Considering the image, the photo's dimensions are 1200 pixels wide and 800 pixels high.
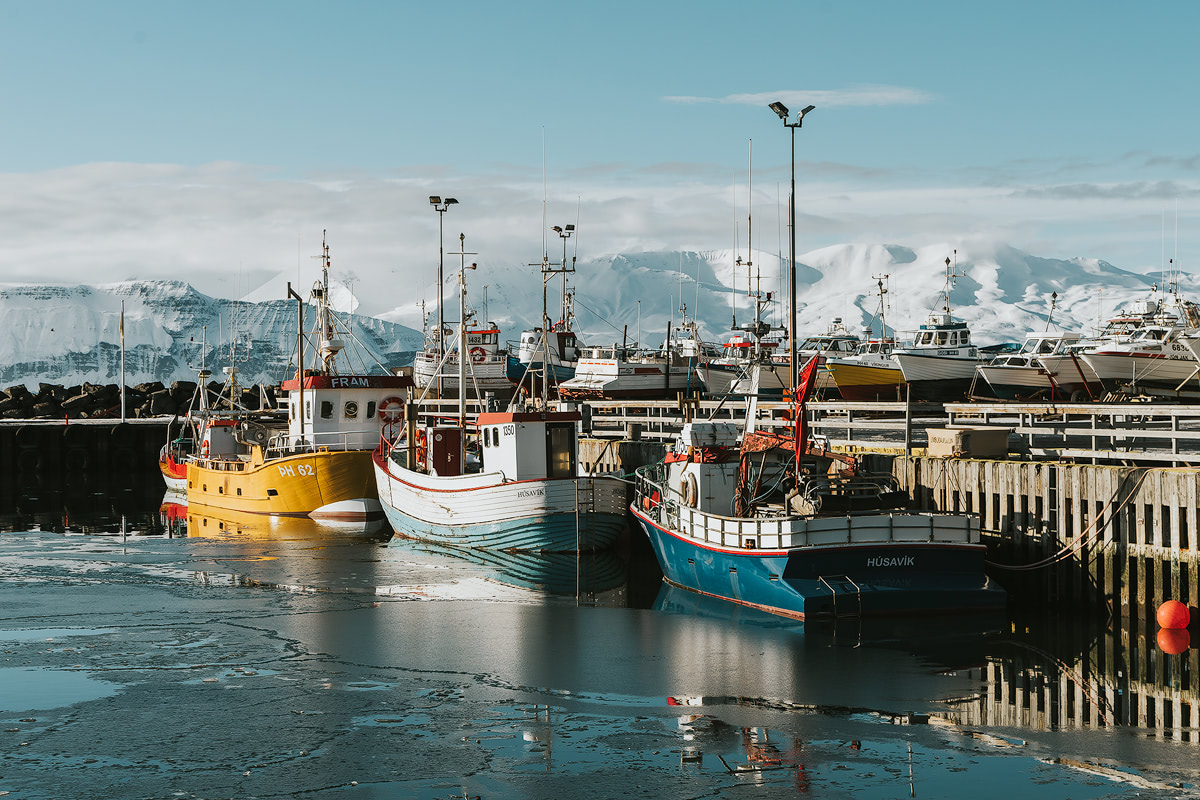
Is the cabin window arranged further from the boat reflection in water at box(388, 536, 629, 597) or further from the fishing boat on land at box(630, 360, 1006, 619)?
the fishing boat on land at box(630, 360, 1006, 619)

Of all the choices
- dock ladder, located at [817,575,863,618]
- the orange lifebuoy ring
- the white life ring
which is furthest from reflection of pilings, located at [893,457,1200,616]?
the orange lifebuoy ring

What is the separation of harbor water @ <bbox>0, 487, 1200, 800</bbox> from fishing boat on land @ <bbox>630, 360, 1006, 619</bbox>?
53 cm

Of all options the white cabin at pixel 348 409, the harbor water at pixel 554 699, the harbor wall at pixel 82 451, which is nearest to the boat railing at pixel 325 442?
the white cabin at pixel 348 409

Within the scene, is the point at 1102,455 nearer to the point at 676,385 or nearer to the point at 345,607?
the point at 345,607

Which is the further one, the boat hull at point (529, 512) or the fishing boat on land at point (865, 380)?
the fishing boat on land at point (865, 380)

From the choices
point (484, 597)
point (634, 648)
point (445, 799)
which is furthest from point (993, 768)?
point (484, 597)

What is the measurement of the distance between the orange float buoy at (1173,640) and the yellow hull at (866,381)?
27.5 metres

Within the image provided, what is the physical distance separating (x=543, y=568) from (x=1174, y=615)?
42.5 ft

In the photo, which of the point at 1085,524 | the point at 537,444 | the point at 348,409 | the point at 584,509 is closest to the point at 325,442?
the point at 348,409

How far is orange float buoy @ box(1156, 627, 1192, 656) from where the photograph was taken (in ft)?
54.9

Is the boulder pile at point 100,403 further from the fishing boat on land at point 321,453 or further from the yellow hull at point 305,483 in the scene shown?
the yellow hull at point 305,483

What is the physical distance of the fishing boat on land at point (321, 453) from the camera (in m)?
35.6

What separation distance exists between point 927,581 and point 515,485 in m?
10.8

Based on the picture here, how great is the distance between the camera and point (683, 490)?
2266 cm
